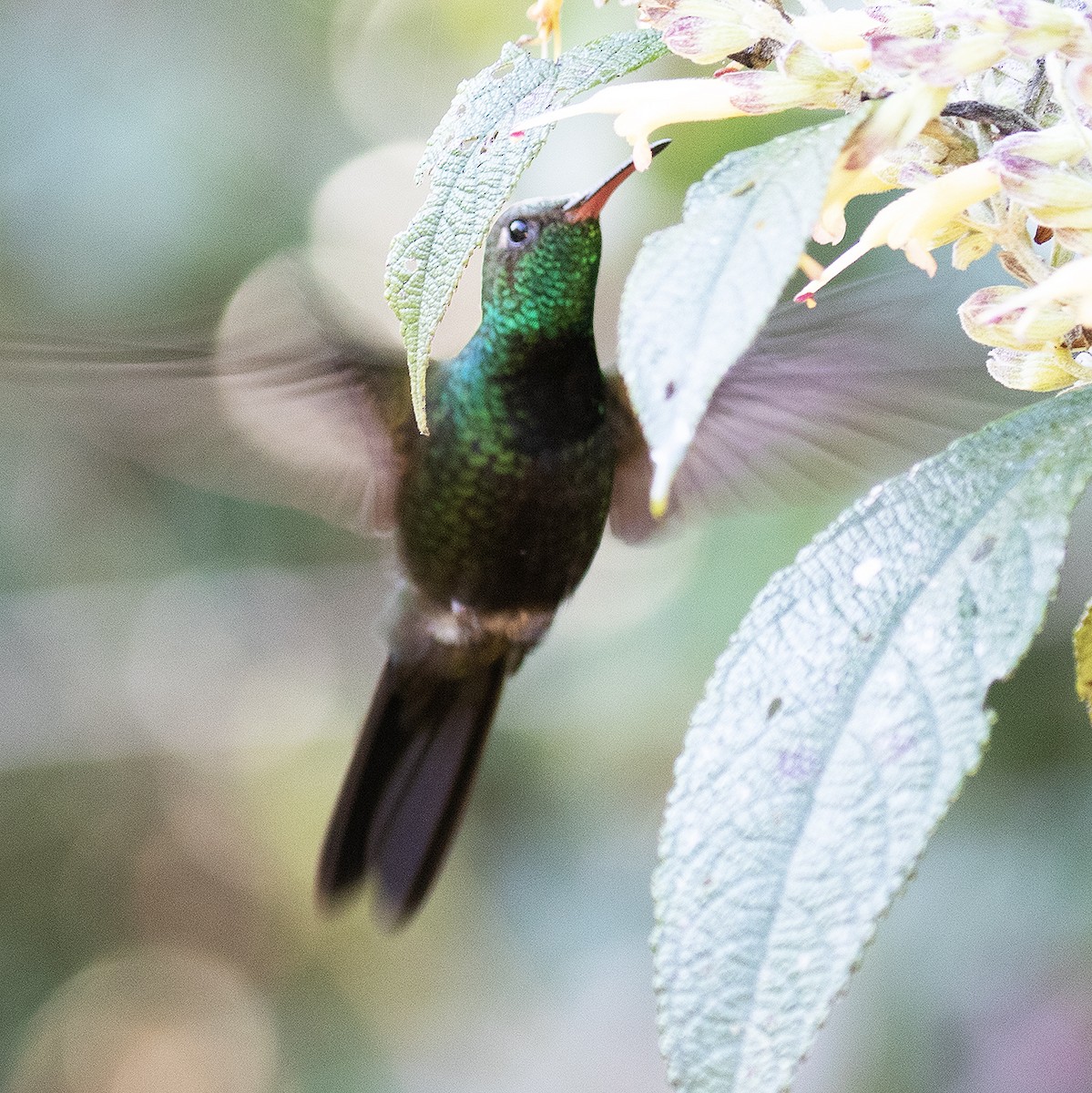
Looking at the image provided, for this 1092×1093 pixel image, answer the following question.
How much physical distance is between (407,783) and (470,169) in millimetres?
990

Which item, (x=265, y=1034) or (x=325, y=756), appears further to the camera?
(x=265, y=1034)

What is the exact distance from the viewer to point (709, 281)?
432 mm

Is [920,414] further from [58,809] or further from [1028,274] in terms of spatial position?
[58,809]

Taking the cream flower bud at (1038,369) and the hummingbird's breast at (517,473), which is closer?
the cream flower bud at (1038,369)

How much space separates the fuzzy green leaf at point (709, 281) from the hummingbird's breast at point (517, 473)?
2.23ft

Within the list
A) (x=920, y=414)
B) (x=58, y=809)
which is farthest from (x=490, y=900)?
(x=920, y=414)

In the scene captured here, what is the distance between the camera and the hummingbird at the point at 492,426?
3.58 ft

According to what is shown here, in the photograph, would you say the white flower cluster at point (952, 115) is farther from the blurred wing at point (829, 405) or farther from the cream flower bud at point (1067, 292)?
the blurred wing at point (829, 405)

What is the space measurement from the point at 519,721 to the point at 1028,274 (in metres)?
1.67

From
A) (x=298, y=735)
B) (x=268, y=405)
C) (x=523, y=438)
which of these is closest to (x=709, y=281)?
(x=523, y=438)

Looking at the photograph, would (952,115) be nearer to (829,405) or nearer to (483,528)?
(829,405)

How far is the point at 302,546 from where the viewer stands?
2469 millimetres

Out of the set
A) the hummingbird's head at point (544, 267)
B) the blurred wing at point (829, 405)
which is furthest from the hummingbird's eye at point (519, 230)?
the blurred wing at point (829, 405)

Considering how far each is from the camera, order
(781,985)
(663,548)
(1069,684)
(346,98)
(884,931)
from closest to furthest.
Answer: (781,985)
(1069,684)
(884,931)
(663,548)
(346,98)
